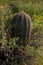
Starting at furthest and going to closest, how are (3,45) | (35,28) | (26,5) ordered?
1. (26,5)
2. (35,28)
3. (3,45)

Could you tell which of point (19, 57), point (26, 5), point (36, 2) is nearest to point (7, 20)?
point (19, 57)

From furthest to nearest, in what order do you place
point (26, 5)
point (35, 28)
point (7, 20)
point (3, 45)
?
point (26, 5) → point (35, 28) → point (7, 20) → point (3, 45)

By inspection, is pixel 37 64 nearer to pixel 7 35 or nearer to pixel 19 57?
pixel 19 57

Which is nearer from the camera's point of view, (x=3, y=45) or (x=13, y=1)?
(x=3, y=45)

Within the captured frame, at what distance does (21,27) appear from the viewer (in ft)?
24.0

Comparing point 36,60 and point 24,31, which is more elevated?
point 24,31

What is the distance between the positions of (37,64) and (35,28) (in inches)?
46.7

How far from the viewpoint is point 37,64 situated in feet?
24.0

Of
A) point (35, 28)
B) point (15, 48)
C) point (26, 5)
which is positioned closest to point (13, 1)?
point (26, 5)

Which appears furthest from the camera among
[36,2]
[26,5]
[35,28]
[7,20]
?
[36,2]

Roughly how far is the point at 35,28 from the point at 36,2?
5.42m

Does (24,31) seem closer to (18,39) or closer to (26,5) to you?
(18,39)

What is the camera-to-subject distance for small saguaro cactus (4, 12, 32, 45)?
24.0 feet

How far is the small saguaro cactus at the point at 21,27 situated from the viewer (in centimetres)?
732
